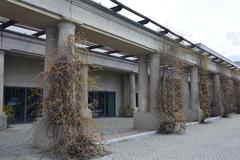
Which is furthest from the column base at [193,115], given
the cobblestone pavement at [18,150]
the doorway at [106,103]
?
the cobblestone pavement at [18,150]

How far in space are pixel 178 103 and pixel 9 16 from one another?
8.48 m

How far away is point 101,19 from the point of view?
30.5 feet

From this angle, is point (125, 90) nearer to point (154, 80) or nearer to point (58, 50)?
Result: point (154, 80)

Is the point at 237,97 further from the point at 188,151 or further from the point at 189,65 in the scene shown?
the point at 188,151

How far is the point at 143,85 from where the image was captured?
1315 cm

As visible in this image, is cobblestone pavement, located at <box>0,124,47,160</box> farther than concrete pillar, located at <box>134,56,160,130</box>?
No

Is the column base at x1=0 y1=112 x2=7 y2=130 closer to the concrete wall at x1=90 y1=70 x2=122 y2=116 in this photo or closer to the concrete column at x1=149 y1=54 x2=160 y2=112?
the concrete column at x1=149 y1=54 x2=160 y2=112

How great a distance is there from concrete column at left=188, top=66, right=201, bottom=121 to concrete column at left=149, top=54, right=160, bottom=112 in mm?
5019

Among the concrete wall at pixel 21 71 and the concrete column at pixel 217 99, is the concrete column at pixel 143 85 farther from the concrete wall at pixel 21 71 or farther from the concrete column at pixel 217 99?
the concrete column at pixel 217 99

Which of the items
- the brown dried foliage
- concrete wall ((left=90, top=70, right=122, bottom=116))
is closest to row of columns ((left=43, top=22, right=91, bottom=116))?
the brown dried foliage

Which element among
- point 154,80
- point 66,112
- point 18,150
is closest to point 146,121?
point 154,80

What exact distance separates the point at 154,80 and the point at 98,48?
11.7ft

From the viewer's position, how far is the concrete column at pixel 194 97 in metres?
16.7

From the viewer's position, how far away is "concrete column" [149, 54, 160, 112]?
1252 cm
